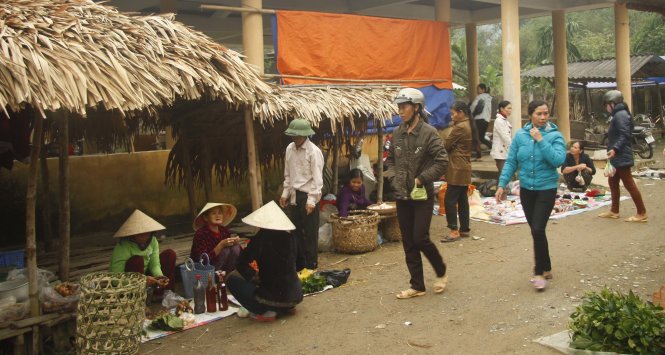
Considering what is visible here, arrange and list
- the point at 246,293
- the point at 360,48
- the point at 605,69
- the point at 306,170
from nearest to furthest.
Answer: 1. the point at 246,293
2. the point at 306,170
3. the point at 360,48
4. the point at 605,69

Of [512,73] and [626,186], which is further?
[512,73]

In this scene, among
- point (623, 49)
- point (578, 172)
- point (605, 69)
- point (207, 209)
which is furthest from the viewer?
point (605, 69)

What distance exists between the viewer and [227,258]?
6.43 m

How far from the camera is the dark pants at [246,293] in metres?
5.44

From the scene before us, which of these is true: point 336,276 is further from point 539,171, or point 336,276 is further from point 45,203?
point 45,203

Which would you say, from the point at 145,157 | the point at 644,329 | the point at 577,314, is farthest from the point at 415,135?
the point at 145,157

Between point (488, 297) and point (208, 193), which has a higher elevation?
point (208, 193)

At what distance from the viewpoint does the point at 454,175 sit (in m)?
8.17

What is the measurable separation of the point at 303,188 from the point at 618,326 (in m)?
3.74

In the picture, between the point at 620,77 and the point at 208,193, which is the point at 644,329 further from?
the point at 620,77

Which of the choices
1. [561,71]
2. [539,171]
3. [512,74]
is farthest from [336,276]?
[561,71]

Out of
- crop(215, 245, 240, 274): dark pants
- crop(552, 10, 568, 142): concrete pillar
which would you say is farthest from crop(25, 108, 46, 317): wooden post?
crop(552, 10, 568, 142): concrete pillar

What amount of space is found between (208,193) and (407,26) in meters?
4.81

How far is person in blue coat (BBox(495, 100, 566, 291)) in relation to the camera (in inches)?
229
